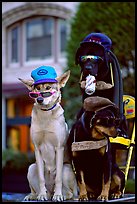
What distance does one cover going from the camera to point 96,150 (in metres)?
3.07

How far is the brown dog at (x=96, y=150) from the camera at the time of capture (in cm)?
298

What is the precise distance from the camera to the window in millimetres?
12258

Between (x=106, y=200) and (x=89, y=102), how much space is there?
714 mm

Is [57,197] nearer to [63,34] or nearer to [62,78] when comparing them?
[62,78]

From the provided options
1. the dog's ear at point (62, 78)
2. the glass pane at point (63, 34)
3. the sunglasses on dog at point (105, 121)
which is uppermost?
the glass pane at point (63, 34)

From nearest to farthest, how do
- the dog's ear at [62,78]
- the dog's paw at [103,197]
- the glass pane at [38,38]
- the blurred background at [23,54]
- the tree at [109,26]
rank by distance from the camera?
the dog's paw at [103,197]
the dog's ear at [62,78]
the tree at [109,26]
the blurred background at [23,54]
the glass pane at [38,38]

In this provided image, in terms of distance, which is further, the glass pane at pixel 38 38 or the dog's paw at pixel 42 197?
the glass pane at pixel 38 38

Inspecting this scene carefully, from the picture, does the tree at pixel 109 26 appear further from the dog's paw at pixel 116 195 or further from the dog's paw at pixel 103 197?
the dog's paw at pixel 103 197

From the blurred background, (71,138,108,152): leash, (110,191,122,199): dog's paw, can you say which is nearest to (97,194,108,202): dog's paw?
(110,191,122,199): dog's paw

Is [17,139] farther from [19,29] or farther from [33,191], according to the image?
[33,191]

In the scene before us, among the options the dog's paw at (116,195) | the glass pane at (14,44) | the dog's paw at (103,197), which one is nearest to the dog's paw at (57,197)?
the dog's paw at (103,197)

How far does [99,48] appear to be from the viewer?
3168mm

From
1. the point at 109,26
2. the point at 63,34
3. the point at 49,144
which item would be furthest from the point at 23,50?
the point at 49,144

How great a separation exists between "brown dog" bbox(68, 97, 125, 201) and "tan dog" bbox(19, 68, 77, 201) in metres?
0.12
